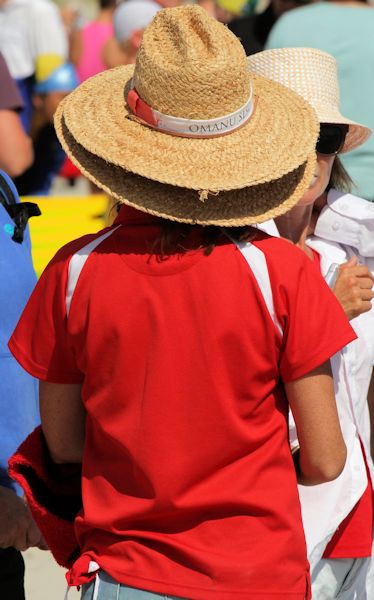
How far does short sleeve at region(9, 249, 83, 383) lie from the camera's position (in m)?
1.95

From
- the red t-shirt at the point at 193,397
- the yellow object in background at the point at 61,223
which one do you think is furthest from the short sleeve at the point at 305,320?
the yellow object in background at the point at 61,223

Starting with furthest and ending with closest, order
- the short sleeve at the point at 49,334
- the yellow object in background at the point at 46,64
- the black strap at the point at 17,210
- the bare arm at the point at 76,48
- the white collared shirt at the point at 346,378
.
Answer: the bare arm at the point at 76,48, the yellow object in background at the point at 46,64, the black strap at the point at 17,210, the white collared shirt at the point at 346,378, the short sleeve at the point at 49,334

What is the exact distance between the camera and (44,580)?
4254 millimetres

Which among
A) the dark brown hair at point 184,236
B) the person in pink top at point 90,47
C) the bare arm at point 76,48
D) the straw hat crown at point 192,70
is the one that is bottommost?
the person in pink top at point 90,47

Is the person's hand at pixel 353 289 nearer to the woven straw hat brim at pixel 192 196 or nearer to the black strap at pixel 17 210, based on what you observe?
the woven straw hat brim at pixel 192 196

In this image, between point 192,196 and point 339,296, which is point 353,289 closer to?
point 339,296

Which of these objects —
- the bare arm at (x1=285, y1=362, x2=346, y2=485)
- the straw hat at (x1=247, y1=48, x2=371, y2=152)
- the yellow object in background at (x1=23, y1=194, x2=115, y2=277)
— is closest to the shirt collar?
the bare arm at (x1=285, y1=362, x2=346, y2=485)

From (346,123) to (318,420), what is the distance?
38.4 inches

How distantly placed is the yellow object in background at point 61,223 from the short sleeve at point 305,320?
147 cm

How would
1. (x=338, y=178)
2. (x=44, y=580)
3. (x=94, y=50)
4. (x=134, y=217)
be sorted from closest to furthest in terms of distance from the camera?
1. (x=134, y=217)
2. (x=338, y=178)
3. (x=44, y=580)
4. (x=94, y=50)

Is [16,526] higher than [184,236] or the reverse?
the reverse

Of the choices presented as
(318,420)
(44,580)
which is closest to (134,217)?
(318,420)

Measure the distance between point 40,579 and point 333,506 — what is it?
7.43ft

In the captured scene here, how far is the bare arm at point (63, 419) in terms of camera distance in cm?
207
